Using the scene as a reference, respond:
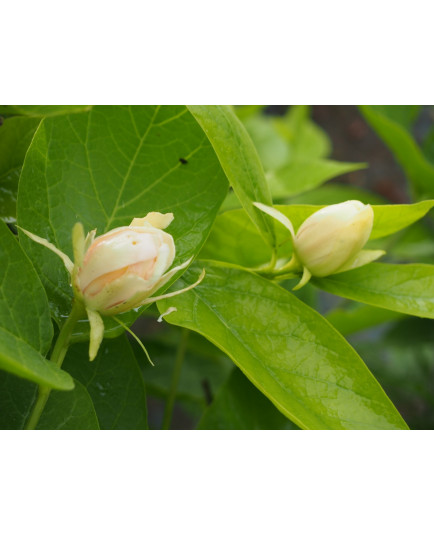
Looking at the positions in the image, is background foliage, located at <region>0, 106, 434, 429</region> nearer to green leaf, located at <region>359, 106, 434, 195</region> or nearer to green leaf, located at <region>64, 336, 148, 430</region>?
green leaf, located at <region>64, 336, 148, 430</region>

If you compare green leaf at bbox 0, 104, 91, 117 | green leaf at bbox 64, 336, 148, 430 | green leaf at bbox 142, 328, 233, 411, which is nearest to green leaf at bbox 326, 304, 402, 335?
green leaf at bbox 142, 328, 233, 411

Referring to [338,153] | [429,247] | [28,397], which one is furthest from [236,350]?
[338,153]

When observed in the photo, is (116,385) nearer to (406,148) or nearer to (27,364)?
(27,364)

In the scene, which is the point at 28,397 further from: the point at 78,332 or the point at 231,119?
the point at 231,119

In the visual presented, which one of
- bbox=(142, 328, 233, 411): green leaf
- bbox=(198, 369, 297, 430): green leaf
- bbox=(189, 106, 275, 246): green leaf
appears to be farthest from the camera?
bbox=(142, 328, 233, 411): green leaf

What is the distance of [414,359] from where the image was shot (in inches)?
36.3

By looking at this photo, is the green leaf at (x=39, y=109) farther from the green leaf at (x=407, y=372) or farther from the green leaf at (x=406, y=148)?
the green leaf at (x=407, y=372)

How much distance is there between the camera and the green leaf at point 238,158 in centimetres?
34

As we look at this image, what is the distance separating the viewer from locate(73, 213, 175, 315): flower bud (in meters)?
0.28

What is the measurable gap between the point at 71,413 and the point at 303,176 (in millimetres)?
400

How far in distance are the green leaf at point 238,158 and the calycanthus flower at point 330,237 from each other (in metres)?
0.01

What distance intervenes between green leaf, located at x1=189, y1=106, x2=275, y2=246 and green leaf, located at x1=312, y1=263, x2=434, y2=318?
0.17ft

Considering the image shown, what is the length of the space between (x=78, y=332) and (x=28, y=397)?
A: 7 centimetres

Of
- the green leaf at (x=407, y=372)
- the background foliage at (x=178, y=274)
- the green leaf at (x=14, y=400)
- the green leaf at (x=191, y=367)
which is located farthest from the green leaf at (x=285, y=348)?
the green leaf at (x=407, y=372)
